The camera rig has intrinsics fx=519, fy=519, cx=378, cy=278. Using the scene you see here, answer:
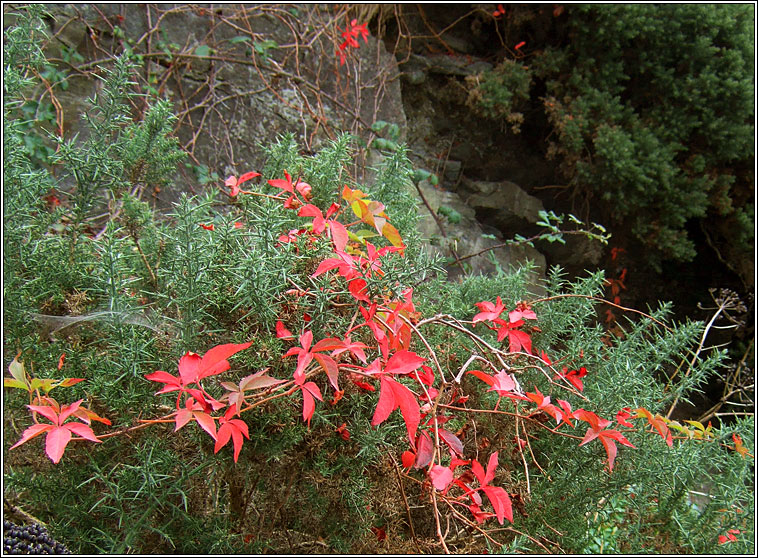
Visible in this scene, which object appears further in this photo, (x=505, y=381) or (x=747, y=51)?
(x=747, y=51)

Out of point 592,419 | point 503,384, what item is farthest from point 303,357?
point 592,419

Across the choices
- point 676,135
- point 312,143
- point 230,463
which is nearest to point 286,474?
point 230,463

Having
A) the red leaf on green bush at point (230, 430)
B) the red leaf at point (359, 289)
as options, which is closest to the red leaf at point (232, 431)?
the red leaf on green bush at point (230, 430)

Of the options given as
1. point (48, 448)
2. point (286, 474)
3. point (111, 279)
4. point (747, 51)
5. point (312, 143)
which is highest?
point (747, 51)

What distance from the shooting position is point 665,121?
7.79 feet

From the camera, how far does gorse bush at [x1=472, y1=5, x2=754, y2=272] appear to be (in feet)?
7.50

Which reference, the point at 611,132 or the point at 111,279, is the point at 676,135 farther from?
the point at 111,279

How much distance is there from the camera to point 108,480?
73 cm

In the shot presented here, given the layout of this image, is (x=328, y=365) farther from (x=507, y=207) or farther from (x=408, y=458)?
(x=507, y=207)

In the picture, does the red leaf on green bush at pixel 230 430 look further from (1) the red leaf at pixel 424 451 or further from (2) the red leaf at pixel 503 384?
(2) the red leaf at pixel 503 384

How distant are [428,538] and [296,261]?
1.73ft

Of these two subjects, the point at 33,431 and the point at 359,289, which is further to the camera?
the point at 359,289

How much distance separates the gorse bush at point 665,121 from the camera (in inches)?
90.0

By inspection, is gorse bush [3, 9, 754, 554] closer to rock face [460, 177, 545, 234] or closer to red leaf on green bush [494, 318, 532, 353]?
red leaf on green bush [494, 318, 532, 353]
